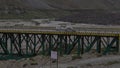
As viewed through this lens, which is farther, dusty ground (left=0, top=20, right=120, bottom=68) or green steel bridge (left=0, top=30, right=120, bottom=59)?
green steel bridge (left=0, top=30, right=120, bottom=59)

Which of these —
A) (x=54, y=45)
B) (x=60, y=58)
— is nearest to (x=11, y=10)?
(x=54, y=45)

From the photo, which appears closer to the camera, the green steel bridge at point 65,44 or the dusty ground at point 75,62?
the dusty ground at point 75,62

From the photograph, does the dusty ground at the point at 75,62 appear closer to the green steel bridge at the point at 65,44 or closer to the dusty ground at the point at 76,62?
the dusty ground at the point at 76,62

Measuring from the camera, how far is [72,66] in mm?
44375

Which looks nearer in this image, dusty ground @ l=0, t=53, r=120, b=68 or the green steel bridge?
dusty ground @ l=0, t=53, r=120, b=68

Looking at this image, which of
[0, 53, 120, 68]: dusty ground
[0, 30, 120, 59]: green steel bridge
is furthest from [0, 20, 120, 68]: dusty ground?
[0, 30, 120, 59]: green steel bridge

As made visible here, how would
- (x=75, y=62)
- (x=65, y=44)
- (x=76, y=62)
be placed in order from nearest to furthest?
(x=76, y=62) → (x=75, y=62) → (x=65, y=44)

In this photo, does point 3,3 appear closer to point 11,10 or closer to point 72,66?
point 11,10

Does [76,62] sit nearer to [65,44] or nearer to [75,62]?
[75,62]

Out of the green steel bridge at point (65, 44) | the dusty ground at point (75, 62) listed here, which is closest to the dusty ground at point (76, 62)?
the dusty ground at point (75, 62)

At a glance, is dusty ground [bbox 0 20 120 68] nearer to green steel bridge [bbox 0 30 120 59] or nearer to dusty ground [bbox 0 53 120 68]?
dusty ground [bbox 0 53 120 68]

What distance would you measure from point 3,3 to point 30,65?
145847mm

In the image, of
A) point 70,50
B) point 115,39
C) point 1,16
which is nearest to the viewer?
point 115,39

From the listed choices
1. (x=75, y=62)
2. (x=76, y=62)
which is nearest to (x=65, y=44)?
(x=75, y=62)
